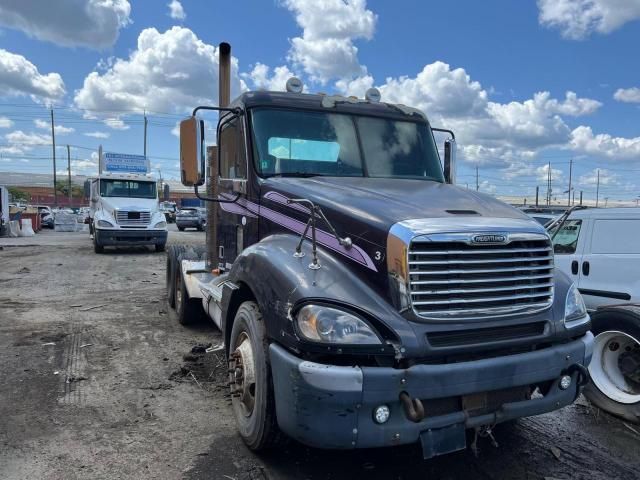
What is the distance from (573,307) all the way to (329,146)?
2383 mm

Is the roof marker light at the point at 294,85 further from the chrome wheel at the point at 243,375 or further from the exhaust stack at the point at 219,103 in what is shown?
the chrome wheel at the point at 243,375

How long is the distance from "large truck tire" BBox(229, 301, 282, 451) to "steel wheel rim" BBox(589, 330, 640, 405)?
318 cm

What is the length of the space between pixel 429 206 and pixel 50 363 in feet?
14.5

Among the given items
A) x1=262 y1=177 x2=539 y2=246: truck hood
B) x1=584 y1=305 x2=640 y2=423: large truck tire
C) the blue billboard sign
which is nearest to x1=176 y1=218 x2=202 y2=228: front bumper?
the blue billboard sign

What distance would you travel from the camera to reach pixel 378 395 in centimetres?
266

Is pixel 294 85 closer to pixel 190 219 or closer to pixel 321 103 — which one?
pixel 321 103

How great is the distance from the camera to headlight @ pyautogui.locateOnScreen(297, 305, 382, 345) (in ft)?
8.95

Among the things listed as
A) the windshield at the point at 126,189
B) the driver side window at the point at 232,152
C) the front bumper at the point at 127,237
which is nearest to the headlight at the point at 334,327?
the driver side window at the point at 232,152

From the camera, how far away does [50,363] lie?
537cm

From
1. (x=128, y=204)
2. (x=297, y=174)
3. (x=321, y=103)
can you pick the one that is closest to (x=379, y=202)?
(x=297, y=174)

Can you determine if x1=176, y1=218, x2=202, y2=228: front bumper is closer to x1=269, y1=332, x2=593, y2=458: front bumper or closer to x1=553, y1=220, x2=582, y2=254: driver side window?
x1=553, y1=220, x2=582, y2=254: driver side window

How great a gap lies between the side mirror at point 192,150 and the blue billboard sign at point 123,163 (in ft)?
49.6

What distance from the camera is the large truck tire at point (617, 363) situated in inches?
174

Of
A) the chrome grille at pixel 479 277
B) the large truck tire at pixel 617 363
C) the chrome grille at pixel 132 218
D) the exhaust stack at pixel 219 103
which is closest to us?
the chrome grille at pixel 479 277
